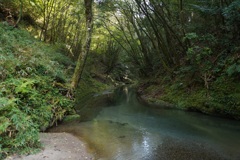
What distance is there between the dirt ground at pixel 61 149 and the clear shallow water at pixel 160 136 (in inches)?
11.8

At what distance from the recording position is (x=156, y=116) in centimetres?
1010

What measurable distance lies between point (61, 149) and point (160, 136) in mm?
3336

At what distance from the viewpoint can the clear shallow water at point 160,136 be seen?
18.6 ft

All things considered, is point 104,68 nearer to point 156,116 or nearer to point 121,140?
point 156,116

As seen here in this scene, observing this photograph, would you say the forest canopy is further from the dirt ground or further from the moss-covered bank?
the dirt ground

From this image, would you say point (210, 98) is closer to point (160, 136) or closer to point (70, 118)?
point (160, 136)

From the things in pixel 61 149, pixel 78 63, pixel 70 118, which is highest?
pixel 78 63

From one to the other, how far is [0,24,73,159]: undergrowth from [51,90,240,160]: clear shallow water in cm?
103

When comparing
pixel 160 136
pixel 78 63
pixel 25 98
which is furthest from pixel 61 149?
pixel 78 63

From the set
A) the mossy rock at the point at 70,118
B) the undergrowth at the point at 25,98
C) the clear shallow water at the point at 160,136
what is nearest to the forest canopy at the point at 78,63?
the undergrowth at the point at 25,98

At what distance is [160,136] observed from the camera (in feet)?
23.5

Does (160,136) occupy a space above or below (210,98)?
below

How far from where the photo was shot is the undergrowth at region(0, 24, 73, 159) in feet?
16.4

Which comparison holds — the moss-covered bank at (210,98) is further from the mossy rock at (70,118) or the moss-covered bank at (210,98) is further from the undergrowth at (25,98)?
the undergrowth at (25,98)
